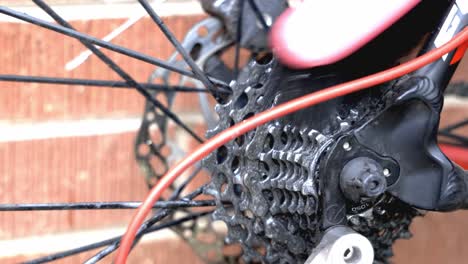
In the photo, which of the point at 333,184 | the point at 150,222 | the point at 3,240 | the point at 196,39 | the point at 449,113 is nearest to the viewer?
the point at 333,184

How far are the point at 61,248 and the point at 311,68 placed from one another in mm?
495

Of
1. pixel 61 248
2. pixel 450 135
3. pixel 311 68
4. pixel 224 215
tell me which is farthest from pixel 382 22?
pixel 61 248

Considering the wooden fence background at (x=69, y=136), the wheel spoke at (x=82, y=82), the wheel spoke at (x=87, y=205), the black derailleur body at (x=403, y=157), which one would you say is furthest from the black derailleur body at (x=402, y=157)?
the wooden fence background at (x=69, y=136)

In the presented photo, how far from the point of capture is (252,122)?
1.63ft

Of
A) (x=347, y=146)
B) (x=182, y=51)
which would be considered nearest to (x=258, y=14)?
(x=182, y=51)

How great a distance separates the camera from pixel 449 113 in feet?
3.46

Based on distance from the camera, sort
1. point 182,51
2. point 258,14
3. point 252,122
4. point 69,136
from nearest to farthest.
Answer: point 252,122, point 182,51, point 258,14, point 69,136

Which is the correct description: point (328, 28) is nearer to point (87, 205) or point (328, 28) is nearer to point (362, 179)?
point (362, 179)

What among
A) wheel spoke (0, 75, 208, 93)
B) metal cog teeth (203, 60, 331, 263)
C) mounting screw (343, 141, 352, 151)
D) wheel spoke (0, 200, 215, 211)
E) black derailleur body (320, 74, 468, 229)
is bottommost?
black derailleur body (320, 74, 468, 229)

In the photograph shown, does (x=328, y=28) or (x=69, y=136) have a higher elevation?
(x=69, y=136)

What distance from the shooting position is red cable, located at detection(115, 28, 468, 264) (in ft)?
1.59

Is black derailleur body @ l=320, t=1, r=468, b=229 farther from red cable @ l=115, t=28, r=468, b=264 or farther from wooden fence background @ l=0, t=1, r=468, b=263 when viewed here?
wooden fence background @ l=0, t=1, r=468, b=263

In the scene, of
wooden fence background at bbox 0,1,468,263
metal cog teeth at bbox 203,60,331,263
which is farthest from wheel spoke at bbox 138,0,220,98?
wooden fence background at bbox 0,1,468,263

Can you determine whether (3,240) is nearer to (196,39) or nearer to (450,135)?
(196,39)
